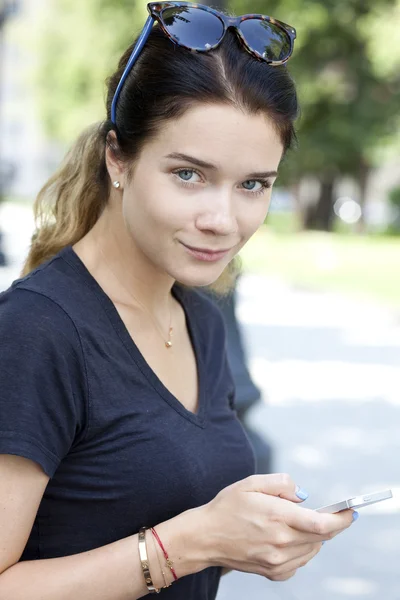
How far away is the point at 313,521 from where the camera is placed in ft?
5.26

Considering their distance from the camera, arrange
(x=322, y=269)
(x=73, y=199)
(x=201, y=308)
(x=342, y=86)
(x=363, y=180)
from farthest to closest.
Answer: (x=363, y=180), (x=342, y=86), (x=322, y=269), (x=201, y=308), (x=73, y=199)

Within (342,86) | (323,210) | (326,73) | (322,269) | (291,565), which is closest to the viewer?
(291,565)

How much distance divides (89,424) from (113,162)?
599 mm

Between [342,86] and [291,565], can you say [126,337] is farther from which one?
[342,86]

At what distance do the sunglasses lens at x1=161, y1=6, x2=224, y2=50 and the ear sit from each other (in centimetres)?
27

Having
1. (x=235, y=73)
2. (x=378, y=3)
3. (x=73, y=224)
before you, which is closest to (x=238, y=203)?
(x=235, y=73)

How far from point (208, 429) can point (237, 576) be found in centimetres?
273

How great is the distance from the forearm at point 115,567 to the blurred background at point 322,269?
92cm

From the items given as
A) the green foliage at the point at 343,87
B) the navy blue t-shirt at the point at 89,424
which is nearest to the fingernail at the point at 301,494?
the navy blue t-shirt at the point at 89,424

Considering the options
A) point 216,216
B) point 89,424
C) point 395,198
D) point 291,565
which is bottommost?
point 291,565

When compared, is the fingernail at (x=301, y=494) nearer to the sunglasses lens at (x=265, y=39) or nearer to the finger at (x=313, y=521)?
the finger at (x=313, y=521)

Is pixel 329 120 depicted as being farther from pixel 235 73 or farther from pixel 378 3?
pixel 235 73

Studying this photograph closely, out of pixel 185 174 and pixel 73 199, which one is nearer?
pixel 185 174

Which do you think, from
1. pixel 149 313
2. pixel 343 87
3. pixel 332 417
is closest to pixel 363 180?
pixel 343 87
